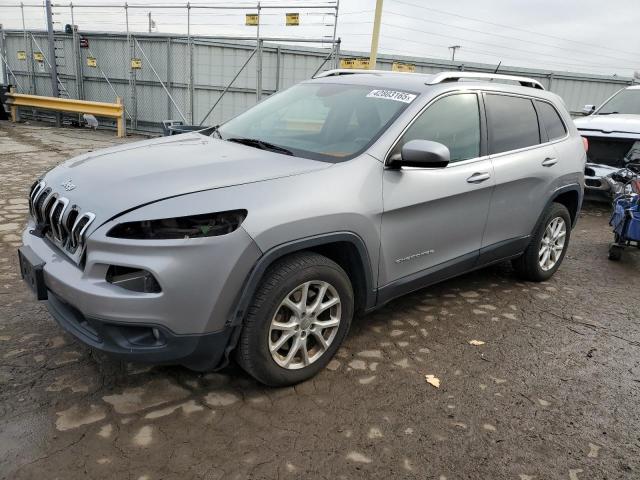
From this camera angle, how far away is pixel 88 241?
243 centimetres

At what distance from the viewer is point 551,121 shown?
4680 mm

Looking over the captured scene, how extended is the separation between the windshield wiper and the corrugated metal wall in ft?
33.0

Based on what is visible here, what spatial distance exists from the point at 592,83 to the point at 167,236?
66.8 ft

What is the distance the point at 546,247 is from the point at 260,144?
Result: 290cm

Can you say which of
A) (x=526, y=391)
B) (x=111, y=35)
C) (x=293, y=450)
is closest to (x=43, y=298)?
(x=293, y=450)

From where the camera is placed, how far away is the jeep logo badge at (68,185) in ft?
9.12

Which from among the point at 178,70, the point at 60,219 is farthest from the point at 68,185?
the point at 178,70

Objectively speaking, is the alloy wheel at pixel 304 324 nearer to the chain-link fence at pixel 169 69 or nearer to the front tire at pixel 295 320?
the front tire at pixel 295 320

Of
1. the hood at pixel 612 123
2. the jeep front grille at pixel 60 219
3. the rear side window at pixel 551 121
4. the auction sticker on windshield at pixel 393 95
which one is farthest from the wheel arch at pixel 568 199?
the jeep front grille at pixel 60 219

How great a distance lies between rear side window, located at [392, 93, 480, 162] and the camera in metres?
3.40

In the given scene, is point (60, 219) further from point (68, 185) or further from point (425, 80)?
point (425, 80)

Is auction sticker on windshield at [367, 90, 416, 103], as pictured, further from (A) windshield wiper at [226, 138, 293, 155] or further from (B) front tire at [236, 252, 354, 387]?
(B) front tire at [236, 252, 354, 387]

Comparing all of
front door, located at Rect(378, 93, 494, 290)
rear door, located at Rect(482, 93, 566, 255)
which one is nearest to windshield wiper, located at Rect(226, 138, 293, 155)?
front door, located at Rect(378, 93, 494, 290)

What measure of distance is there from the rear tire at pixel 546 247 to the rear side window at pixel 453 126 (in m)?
1.23
